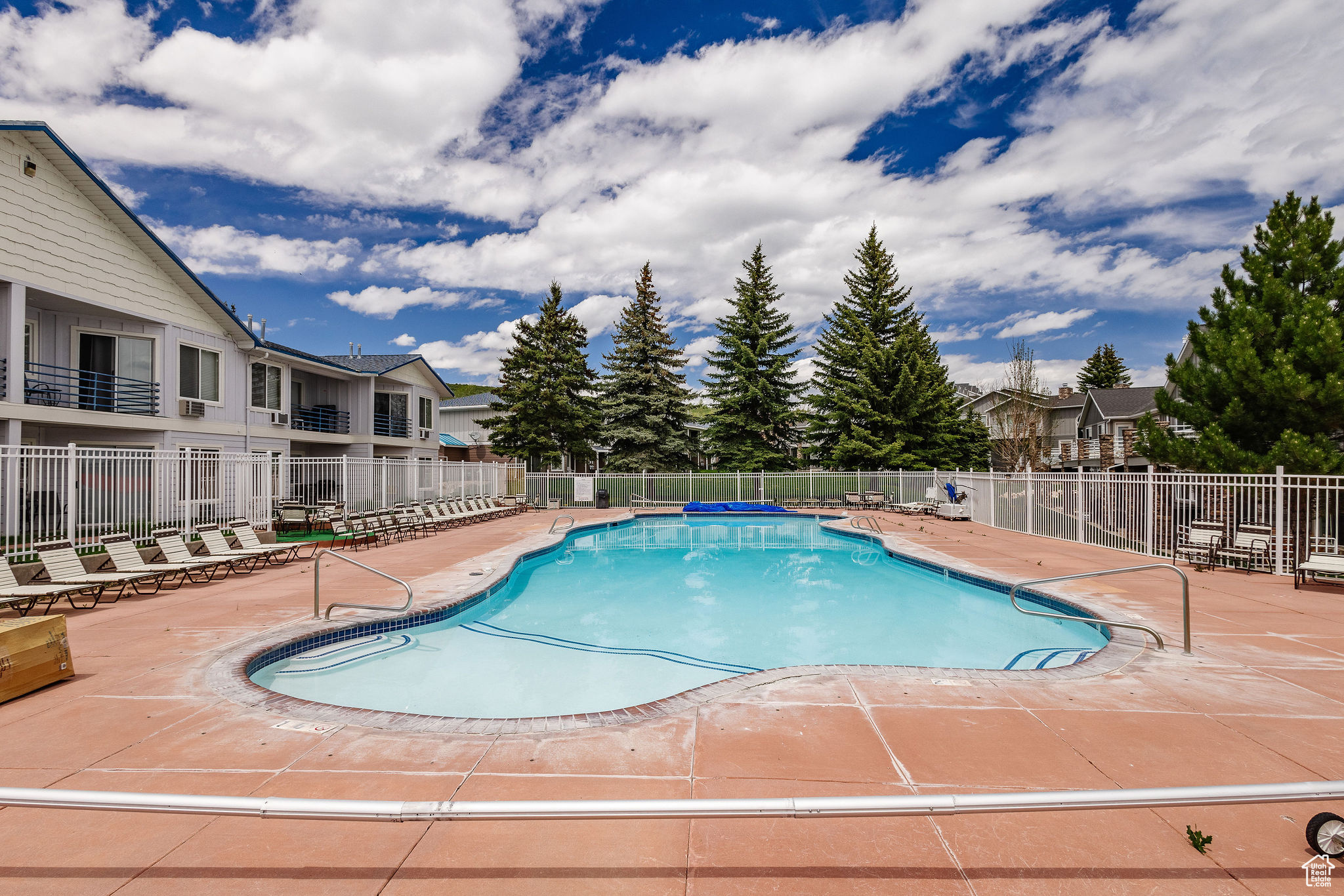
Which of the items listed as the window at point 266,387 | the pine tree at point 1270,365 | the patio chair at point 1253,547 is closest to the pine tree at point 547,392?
the window at point 266,387

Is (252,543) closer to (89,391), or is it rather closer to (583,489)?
(89,391)

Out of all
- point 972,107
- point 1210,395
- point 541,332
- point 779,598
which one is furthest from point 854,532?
point 541,332

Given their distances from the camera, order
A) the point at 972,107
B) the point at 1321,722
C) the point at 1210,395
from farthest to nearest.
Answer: the point at 972,107
the point at 1210,395
the point at 1321,722

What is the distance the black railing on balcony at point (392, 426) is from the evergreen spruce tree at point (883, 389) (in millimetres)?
21271

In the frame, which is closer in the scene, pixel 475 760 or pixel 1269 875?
pixel 1269 875

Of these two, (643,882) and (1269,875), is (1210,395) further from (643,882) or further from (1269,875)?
(643,882)

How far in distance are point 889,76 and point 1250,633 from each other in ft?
35.3

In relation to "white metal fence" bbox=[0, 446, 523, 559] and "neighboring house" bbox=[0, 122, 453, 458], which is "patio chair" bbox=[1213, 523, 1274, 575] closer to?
"white metal fence" bbox=[0, 446, 523, 559]

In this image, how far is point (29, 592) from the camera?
671 cm

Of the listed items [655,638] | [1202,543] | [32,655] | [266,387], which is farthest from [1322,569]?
[266,387]

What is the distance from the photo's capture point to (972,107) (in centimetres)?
2039

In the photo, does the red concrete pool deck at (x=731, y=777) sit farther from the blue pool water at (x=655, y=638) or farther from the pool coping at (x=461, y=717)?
the blue pool water at (x=655, y=638)

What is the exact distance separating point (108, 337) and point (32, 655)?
1603 centimetres

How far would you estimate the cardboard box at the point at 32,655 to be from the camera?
4430 millimetres
